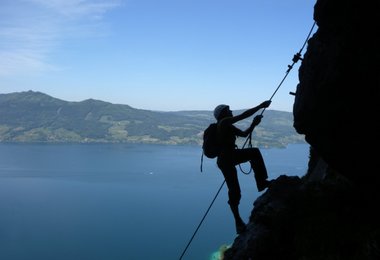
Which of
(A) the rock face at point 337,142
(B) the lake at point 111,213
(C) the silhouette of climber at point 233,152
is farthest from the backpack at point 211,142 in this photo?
(B) the lake at point 111,213

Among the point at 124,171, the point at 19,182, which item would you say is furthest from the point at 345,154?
the point at 124,171

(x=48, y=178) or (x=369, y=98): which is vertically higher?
(x=369, y=98)

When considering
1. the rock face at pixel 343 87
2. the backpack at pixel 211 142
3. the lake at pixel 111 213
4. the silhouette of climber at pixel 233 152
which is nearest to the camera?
the rock face at pixel 343 87

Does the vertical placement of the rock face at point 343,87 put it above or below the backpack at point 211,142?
above

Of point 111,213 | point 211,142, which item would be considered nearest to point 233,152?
point 211,142

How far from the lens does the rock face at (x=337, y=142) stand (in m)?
6.70

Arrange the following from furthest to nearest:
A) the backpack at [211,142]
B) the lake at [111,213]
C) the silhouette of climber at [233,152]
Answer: the lake at [111,213] → the backpack at [211,142] → the silhouette of climber at [233,152]

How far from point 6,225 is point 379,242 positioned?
8441 cm

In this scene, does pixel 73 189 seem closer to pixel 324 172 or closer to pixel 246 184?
pixel 246 184

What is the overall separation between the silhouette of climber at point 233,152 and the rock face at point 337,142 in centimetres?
88

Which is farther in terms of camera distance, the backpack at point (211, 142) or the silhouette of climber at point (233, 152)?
the backpack at point (211, 142)

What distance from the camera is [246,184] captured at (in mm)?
119188

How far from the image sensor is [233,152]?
9.23 metres

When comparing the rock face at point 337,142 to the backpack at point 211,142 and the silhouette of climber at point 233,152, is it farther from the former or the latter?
the backpack at point 211,142
